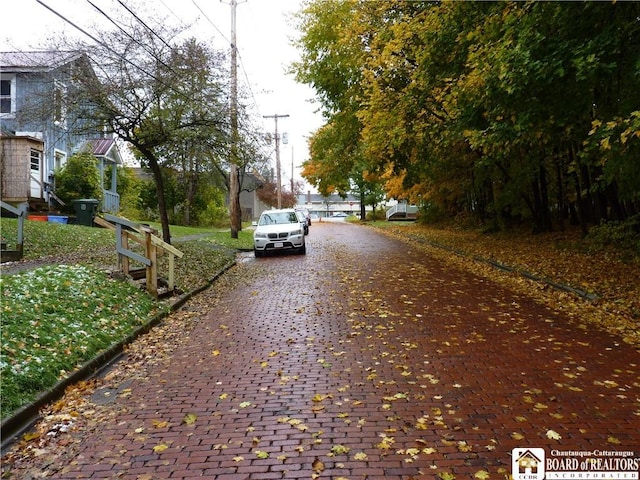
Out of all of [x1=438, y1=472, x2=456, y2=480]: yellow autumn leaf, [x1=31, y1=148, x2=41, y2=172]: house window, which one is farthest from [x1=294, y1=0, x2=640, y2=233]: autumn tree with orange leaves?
[x1=31, y1=148, x2=41, y2=172]: house window

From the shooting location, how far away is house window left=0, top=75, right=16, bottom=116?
23109mm

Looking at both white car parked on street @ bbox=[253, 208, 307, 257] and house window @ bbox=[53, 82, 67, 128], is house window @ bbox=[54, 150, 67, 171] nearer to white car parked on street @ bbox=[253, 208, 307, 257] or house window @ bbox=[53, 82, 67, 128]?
white car parked on street @ bbox=[253, 208, 307, 257]

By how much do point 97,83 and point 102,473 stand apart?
1085 centimetres

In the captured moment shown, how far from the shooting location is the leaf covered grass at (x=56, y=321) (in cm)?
499

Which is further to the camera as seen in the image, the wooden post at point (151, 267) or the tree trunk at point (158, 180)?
the tree trunk at point (158, 180)

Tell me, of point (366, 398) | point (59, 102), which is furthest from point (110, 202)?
point (366, 398)

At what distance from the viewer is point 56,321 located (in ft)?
21.6

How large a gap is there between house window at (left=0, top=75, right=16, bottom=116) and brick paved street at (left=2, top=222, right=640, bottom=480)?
2046 centimetres

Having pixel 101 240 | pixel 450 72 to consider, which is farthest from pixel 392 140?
pixel 101 240

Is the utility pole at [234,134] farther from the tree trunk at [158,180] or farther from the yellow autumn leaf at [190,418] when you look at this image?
the yellow autumn leaf at [190,418]

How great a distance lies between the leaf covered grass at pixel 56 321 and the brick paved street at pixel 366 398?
2.30 feet

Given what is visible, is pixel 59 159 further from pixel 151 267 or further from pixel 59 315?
pixel 59 315

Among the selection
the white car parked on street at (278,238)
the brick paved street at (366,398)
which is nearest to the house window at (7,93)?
the white car parked on street at (278,238)

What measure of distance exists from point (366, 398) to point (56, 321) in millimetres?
4297
